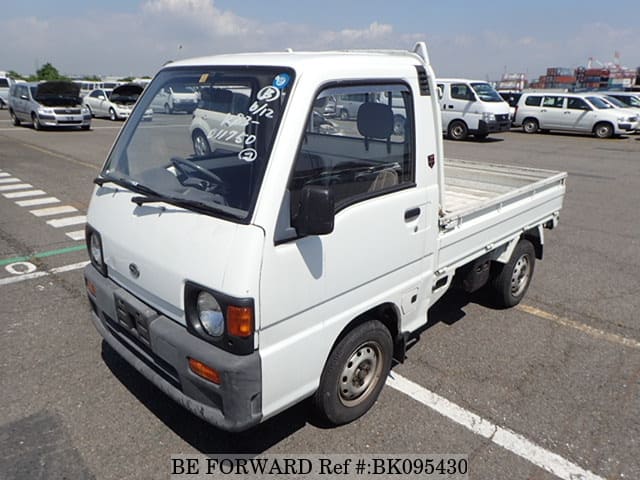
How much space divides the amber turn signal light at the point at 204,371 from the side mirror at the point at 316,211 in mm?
777

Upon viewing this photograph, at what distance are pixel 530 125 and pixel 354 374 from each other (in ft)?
71.9

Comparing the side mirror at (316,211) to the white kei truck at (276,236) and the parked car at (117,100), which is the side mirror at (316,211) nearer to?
the white kei truck at (276,236)

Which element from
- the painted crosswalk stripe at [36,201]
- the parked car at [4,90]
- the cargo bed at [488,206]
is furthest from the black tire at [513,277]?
the parked car at [4,90]

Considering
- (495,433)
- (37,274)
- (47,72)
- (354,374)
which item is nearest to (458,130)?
(37,274)

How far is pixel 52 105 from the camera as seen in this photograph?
60.3 feet

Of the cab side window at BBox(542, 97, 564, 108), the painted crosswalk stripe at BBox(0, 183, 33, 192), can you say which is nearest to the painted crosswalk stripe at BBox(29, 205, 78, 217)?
the painted crosswalk stripe at BBox(0, 183, 33, 192)

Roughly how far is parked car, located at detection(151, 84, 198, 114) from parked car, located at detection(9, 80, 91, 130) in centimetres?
1779

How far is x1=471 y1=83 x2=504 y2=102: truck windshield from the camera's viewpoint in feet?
58.6

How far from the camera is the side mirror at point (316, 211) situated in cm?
214

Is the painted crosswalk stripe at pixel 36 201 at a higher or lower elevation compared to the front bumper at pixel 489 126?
lower

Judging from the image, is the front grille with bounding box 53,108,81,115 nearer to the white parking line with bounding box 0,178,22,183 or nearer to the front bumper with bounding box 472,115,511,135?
the white parking line with bounding box 0,178,22,183

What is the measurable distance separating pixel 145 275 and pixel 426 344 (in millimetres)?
2407

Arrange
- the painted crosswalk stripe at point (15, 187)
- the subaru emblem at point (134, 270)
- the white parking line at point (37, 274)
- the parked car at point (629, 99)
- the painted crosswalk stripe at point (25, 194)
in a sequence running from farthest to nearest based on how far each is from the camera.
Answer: the parked car at point (629, 99) → the painted crosswalk stripe at point (15, 187) → the painted crosswalk stripe at point (25, 194) → the white parking line at point (37, 274) → the subaru emblem at point (134, 270)

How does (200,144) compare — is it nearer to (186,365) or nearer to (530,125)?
(186,365)
